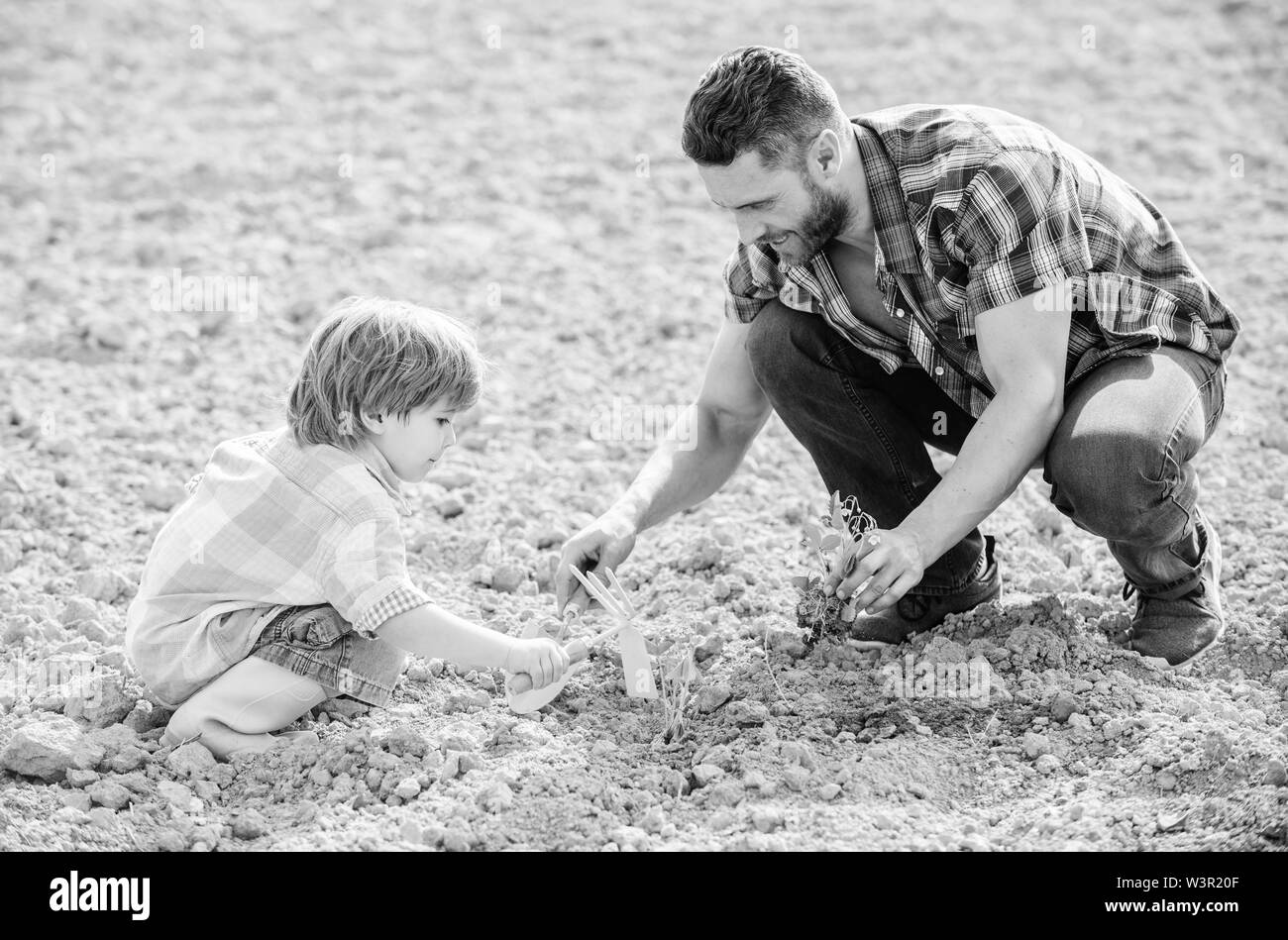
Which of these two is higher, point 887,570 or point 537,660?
point 887,570

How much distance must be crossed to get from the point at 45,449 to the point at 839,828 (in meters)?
2.84

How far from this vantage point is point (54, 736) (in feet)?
9.48

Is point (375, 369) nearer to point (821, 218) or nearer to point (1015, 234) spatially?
point (821, 218)

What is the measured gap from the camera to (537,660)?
2.85 meters

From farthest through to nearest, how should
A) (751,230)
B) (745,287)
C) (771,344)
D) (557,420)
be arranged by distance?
(557,420) < (745,287) < (771,344) < (751,230)

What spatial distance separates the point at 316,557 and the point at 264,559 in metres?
0.12

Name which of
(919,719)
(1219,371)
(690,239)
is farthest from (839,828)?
(690,239)

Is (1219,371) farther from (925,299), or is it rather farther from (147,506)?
(147,506)

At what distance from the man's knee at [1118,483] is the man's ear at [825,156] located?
2.58ft

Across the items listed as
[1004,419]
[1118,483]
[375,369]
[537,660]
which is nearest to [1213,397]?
[1118,483]

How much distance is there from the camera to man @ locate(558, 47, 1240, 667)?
296 cm

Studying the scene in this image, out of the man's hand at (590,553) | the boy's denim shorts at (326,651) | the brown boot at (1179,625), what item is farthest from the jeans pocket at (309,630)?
the brown boot at (1179,625)

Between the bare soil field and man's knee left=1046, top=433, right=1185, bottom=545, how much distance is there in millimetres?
356

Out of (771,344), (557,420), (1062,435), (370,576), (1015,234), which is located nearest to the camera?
(370,576)
